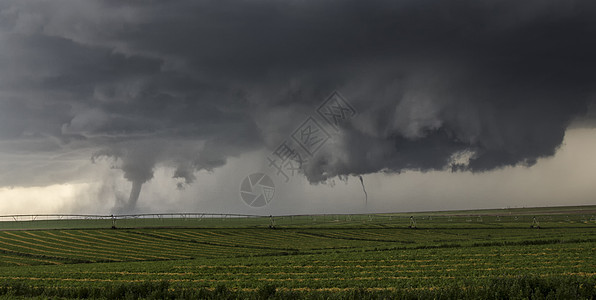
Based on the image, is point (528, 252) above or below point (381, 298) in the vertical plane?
below

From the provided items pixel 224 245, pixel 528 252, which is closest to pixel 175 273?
pixel 528 252

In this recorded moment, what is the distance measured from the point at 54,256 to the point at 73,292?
6680cm

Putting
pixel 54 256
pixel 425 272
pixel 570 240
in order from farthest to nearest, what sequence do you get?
1. pixel 54 256
2. pixel 570 240
3. pixel 425 272

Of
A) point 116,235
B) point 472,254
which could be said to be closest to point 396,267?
point 472,254

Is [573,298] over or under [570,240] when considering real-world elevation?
over

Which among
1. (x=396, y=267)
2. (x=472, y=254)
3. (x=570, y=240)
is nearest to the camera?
(x=396, y=267)

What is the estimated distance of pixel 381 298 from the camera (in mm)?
20984

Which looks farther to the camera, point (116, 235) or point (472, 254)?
point (116, 235)

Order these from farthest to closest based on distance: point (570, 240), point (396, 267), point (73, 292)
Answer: point (570, 240)
point (396, 267)
point (73, 292)

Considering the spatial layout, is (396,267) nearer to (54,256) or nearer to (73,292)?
(73,292)

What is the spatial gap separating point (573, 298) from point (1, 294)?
37524mm

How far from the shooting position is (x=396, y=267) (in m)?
43.8

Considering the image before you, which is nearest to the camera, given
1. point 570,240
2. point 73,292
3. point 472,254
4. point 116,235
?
point 73,292

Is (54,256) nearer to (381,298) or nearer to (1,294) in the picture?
(1,294)
